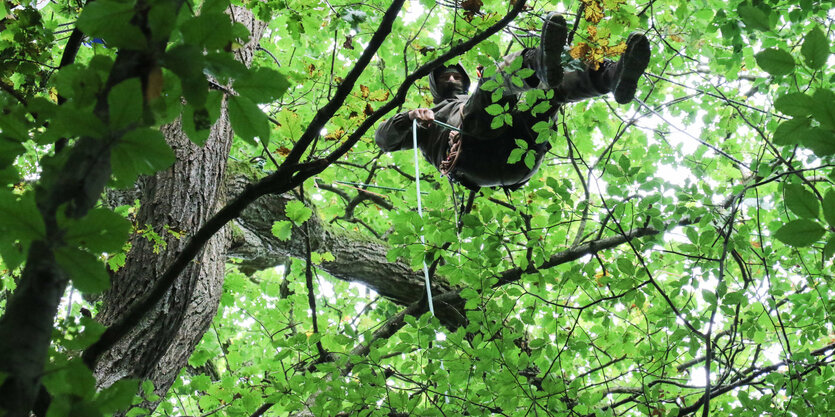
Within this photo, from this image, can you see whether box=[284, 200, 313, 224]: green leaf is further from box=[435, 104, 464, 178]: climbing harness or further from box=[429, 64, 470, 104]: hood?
box=[429, 64, 470, 104]: hood

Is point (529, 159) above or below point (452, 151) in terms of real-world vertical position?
below

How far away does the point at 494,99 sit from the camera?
7.74 ft

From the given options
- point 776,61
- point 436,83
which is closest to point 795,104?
point 776,61

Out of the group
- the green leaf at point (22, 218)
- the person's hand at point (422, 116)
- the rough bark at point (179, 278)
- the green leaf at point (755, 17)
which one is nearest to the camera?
the green leaf at point (22, 218)

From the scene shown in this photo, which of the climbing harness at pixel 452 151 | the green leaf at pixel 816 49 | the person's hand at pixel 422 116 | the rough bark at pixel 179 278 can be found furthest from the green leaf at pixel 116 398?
the person's hand at pixel 422 116

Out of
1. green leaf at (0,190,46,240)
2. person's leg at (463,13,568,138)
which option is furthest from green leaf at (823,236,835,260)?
person's leg at (463,13,568,138)

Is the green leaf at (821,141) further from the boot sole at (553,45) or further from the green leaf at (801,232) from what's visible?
the boot sole at (553,45)

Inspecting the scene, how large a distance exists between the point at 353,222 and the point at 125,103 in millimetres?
4309

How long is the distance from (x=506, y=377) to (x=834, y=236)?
153 centimetres

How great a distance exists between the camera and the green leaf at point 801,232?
2.95 ft

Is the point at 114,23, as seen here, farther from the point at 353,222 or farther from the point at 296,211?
the point at 353,222

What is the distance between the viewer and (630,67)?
2.29 m

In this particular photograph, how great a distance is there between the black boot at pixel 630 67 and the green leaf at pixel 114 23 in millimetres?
2035

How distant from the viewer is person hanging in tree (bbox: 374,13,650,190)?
229 cm
